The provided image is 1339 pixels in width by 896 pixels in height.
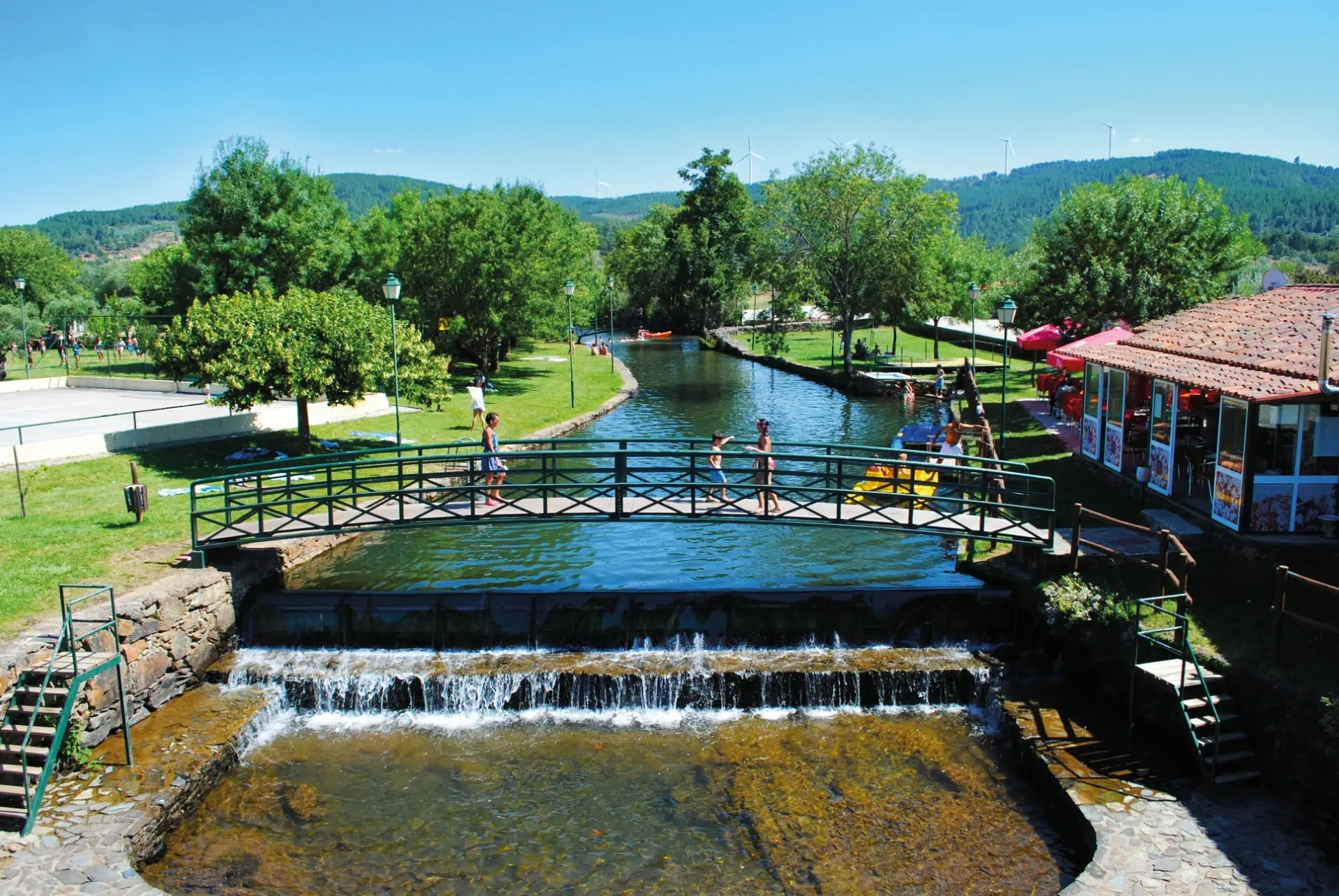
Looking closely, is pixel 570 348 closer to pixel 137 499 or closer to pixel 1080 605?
pixel 137 499

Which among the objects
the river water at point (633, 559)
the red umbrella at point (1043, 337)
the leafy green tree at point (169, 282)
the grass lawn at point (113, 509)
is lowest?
the river water at point (633, 559)

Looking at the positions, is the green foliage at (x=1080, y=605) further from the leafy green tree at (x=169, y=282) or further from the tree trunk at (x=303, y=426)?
the leafy green tree at (x=169, y=282)

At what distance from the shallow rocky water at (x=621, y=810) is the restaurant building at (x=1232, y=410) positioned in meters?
7.09

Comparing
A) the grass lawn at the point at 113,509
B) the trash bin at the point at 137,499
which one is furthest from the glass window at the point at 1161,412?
the trash bin at the point at 137,499

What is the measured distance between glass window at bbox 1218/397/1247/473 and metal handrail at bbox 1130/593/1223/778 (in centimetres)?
443

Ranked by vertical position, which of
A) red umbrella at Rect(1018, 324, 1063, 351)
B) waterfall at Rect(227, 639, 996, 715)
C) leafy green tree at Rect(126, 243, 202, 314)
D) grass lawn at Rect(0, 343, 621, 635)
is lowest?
waterfall at Rect(227, 639, 996, 715)

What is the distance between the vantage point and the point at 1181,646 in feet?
44.9

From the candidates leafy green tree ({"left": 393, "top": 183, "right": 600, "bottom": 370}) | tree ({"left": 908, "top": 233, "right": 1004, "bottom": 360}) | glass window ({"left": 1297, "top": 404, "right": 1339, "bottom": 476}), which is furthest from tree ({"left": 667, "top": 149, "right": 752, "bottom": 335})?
glass window ({"left": 1297, "top": 404, "right": 1339, "bottom": 476})

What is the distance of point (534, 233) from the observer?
48.2 m

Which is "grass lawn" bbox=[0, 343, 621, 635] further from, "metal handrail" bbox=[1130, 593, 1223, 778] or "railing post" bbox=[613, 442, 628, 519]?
"metal handrail" bbox=[1130, 593, 1223, 778]

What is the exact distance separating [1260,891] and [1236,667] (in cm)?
363

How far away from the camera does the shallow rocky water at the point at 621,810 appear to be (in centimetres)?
1163

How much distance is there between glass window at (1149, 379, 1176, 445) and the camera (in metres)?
21.7

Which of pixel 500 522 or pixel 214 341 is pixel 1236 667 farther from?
pixel 214 341
